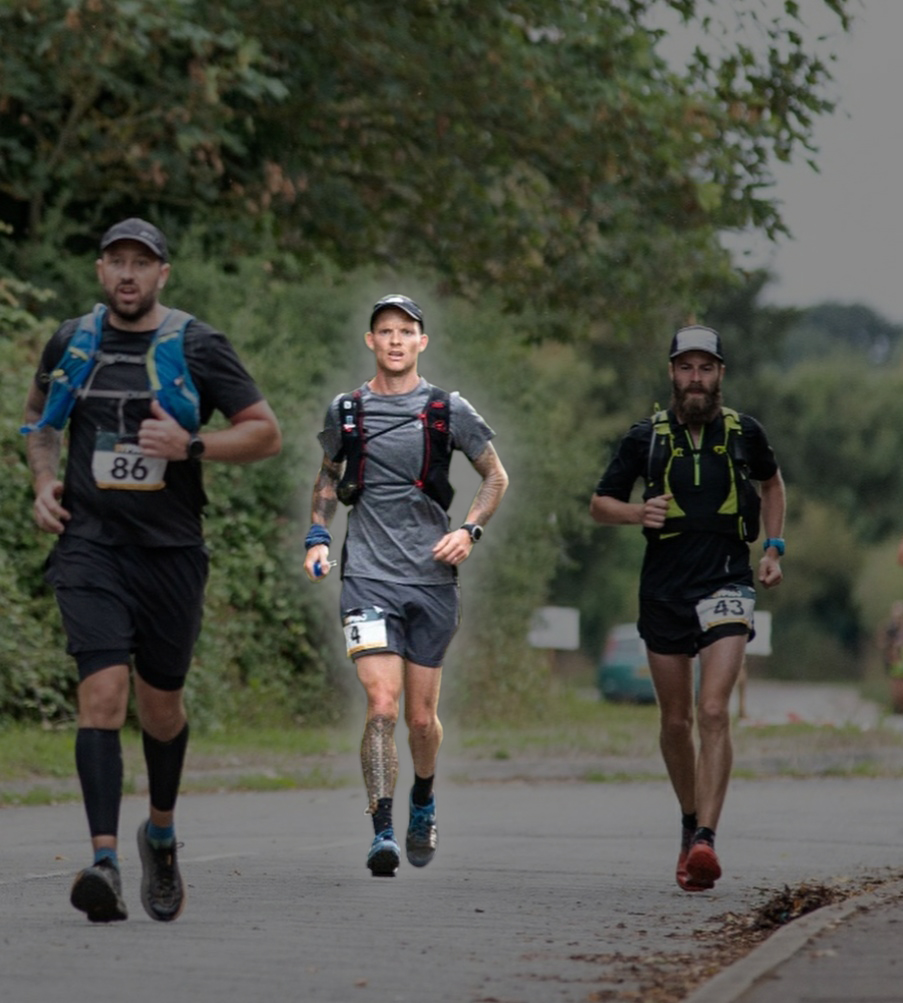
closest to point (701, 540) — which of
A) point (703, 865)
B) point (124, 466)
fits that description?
point (703, 865)

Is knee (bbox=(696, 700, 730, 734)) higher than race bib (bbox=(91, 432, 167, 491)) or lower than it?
lower

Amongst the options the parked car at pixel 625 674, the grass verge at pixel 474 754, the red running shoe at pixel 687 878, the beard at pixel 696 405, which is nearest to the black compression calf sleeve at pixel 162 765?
the red running shoe at pixel 687 878

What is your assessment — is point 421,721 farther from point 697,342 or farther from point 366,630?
point 697,342

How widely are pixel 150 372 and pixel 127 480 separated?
0.33 m

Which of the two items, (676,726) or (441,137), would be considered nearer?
(676,726)

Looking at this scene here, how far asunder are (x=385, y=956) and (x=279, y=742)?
37.0 ft

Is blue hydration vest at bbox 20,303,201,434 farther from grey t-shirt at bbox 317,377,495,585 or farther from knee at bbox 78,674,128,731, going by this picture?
grey t-shirt at bbox 317,377,495,585

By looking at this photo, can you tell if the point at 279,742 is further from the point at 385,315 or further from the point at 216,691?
the point at 385,315

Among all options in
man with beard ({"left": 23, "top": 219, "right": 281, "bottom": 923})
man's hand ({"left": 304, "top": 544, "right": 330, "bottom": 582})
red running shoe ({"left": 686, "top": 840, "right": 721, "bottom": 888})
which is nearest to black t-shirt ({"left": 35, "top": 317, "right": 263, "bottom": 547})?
Result: man with beard ({"left": 23, "top": 219, "right": 281, "bottom": 923})

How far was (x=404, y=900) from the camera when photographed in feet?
27.3

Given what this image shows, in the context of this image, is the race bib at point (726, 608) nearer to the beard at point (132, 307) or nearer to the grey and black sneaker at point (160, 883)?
the grey and black sneaker at point (160, 883)

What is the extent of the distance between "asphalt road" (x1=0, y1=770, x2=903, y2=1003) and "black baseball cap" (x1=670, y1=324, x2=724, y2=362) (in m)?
1.95

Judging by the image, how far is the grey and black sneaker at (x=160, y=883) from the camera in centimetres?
743

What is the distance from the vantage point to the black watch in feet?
23.5
